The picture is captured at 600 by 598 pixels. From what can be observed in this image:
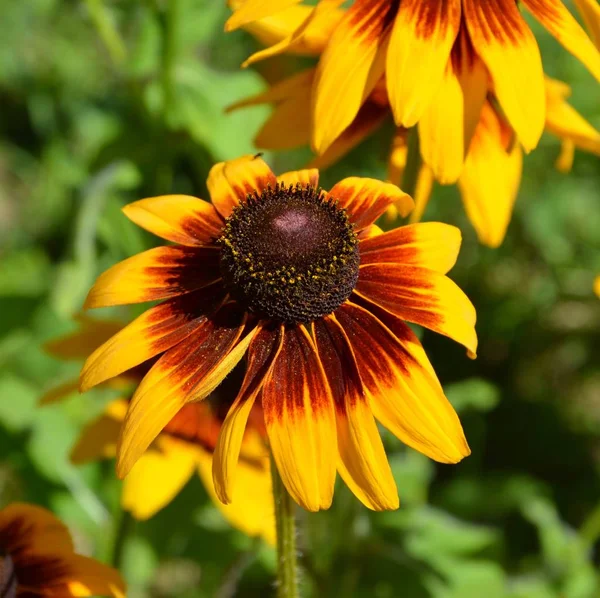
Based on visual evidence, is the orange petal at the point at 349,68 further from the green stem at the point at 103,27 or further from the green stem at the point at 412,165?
the green stem at the point at 103,27

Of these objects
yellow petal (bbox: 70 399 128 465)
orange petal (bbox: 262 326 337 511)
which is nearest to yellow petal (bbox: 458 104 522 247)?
orange petal (bbox: 262 326 337 511)

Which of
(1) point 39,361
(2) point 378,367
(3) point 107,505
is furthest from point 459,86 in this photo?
(1) point 39,361

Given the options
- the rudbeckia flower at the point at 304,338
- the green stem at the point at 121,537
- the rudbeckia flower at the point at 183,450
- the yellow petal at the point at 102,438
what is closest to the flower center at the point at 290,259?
the rudbeckia flower at the point at 304,338

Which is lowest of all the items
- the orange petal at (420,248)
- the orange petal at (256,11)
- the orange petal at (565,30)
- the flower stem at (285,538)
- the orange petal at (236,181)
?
the flower stem at (285,538)

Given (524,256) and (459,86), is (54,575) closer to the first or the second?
(459,86)

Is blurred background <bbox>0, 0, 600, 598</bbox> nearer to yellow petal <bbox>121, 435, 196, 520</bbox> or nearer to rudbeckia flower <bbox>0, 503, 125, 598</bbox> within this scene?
yellow petal <bbox>121, 435, 196, 520</bbox>

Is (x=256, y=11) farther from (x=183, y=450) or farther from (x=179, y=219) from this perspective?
(x=183, y=450)
